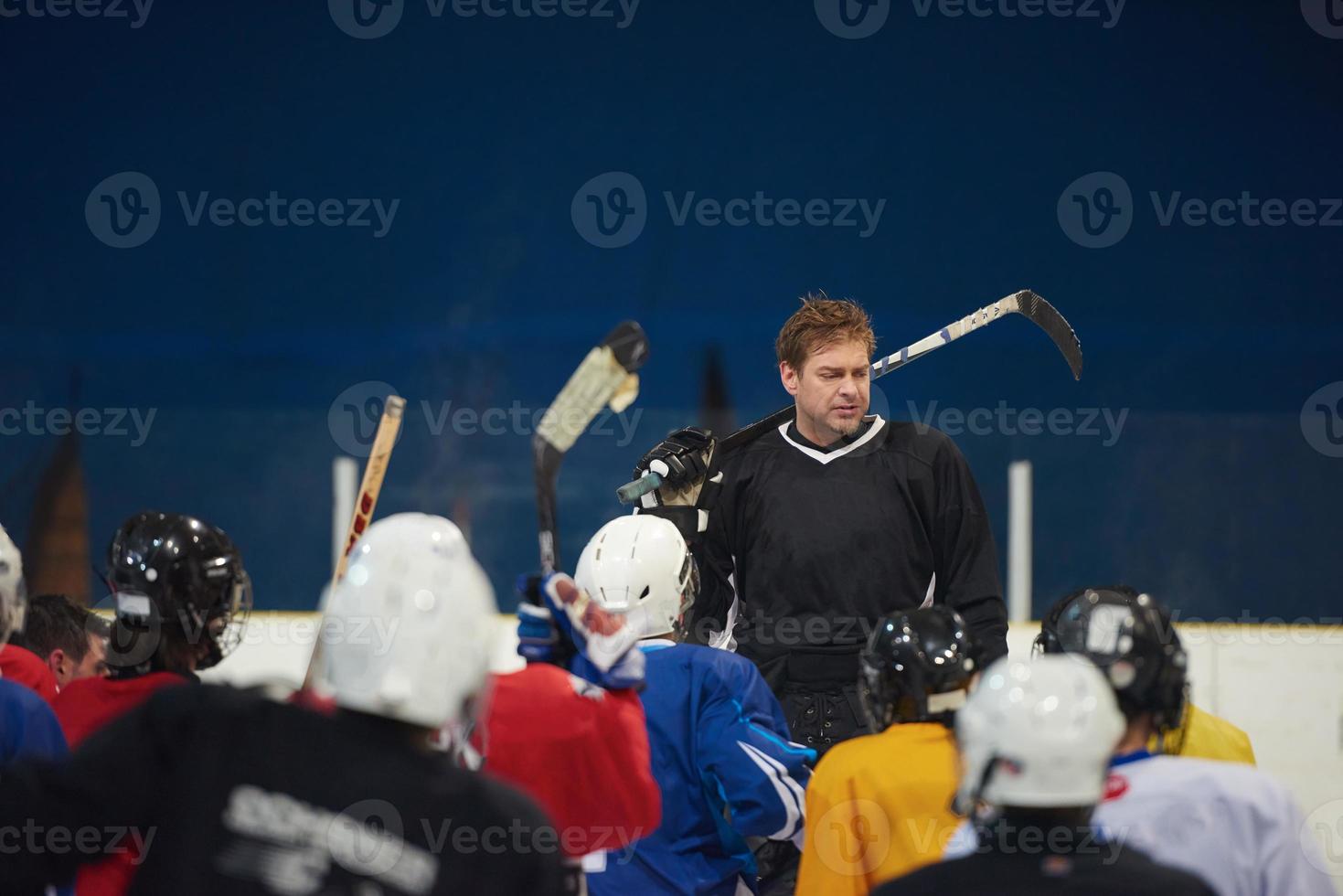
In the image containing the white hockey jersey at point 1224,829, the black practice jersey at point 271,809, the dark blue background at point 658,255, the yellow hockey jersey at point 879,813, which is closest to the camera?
the black practice jersey at point 271,809

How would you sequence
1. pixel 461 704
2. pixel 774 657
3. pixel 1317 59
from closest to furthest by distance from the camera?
pixel 461 704 < pixel 774 657 < pixel 1317 59

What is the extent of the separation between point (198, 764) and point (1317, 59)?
7280 mm

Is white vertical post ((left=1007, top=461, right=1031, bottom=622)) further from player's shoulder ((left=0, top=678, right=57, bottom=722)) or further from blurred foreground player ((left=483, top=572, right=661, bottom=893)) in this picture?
player's shoulder ((left=0, top=678, right=57, bottom=722))

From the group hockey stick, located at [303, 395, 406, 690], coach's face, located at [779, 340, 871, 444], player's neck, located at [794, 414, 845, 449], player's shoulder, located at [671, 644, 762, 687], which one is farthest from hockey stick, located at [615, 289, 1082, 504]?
hockey stick, located at [303, 395, 406, 690]

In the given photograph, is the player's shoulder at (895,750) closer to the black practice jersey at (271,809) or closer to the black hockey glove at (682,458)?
the black practice jersey at (271,809)

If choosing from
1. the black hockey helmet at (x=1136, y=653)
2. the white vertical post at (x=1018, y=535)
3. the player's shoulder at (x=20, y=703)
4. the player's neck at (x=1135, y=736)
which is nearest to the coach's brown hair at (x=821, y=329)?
the black hockey helmet at (x=1136, y=653)

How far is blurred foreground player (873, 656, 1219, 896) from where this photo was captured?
1.31 metres

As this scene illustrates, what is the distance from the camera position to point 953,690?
2.14 metres

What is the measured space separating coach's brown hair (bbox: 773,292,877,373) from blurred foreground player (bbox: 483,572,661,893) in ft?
5.18

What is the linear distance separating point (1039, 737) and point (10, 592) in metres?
1.67

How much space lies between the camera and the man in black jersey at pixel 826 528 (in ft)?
10.7

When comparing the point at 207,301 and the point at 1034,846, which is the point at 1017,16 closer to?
the point at 207,301

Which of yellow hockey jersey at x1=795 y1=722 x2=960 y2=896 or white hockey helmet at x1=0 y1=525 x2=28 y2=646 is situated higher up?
white hockey helmet at x1=0 y1=525 x2=28 y2=646

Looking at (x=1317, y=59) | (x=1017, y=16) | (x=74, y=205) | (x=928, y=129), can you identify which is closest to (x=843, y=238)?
(x=928, y=129)
